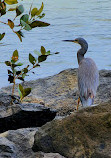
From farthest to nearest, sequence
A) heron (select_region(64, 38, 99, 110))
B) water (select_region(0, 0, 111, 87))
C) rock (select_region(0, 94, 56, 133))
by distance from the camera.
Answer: water (select_region(0, 0, 111, 87)) < heron (select_region(64, 38, 99, 110)) < rock (select_region(0, 94, 56, 133))

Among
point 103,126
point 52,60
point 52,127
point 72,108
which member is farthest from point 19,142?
point 52,60

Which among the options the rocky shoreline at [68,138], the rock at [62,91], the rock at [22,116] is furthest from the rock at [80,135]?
the rock at [62,91]

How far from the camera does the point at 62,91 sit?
18.7 feet

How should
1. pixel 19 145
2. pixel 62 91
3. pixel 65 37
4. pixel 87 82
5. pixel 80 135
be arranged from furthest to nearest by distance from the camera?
pixel 65 37, pixel 62 91, pixel 87 82, pixel 19 145, pixel 80 135

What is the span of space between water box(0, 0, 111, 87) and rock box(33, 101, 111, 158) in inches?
174

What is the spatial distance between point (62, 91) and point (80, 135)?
3.21m

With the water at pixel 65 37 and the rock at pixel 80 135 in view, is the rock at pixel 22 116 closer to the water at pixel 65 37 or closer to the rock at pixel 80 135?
the rock at pixel 80 135

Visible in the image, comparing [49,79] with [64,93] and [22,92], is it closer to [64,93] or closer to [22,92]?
[64,93]

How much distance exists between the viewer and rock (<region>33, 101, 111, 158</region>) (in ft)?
7.87

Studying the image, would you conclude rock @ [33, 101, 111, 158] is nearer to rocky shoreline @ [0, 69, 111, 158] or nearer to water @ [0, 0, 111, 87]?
rocky shoreline @ [0, 69, 111, 158]

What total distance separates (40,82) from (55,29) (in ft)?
21.5

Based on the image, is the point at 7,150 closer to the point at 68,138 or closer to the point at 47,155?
the point at 47,155

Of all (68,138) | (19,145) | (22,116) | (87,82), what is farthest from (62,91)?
(68,138)

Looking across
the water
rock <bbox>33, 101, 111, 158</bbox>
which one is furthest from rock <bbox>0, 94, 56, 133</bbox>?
the water
